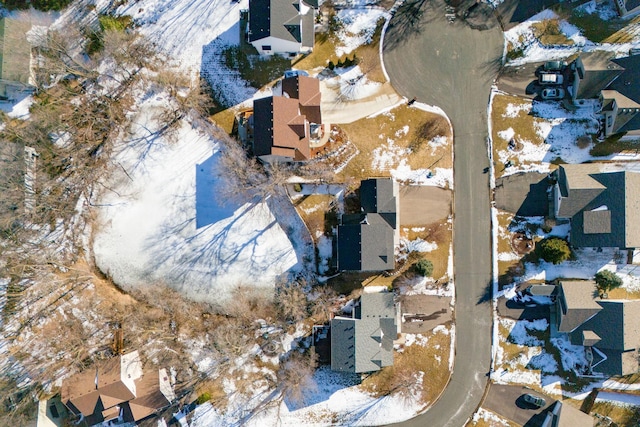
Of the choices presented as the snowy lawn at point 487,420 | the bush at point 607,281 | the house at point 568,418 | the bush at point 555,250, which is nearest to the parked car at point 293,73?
the bush at point 555,250

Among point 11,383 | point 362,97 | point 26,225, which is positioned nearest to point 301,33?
point 362,97

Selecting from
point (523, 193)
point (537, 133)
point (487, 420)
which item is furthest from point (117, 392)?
point (537, 133)

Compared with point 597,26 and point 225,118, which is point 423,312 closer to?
point 225,118

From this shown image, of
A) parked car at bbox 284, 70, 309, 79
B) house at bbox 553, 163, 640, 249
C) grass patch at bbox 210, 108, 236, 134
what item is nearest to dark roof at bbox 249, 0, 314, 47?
parked car at bbox 284, 70, 309, 79

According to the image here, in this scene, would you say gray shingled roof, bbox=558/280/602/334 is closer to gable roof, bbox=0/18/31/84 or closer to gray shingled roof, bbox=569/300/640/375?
gray shingled roof, bbox=569/300/640/375

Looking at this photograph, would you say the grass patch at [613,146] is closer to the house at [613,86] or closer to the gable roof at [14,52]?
the house at [613,86]

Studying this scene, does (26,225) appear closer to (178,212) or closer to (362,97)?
(178,212)

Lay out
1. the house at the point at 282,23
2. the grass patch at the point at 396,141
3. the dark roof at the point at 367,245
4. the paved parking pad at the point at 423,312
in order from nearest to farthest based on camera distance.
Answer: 1. the dark roof at the point at 367,245
2. the house at the point at 282,23
3. the paved parking pad at the point at 423,312
4. the grass patch at the point at 396,141
